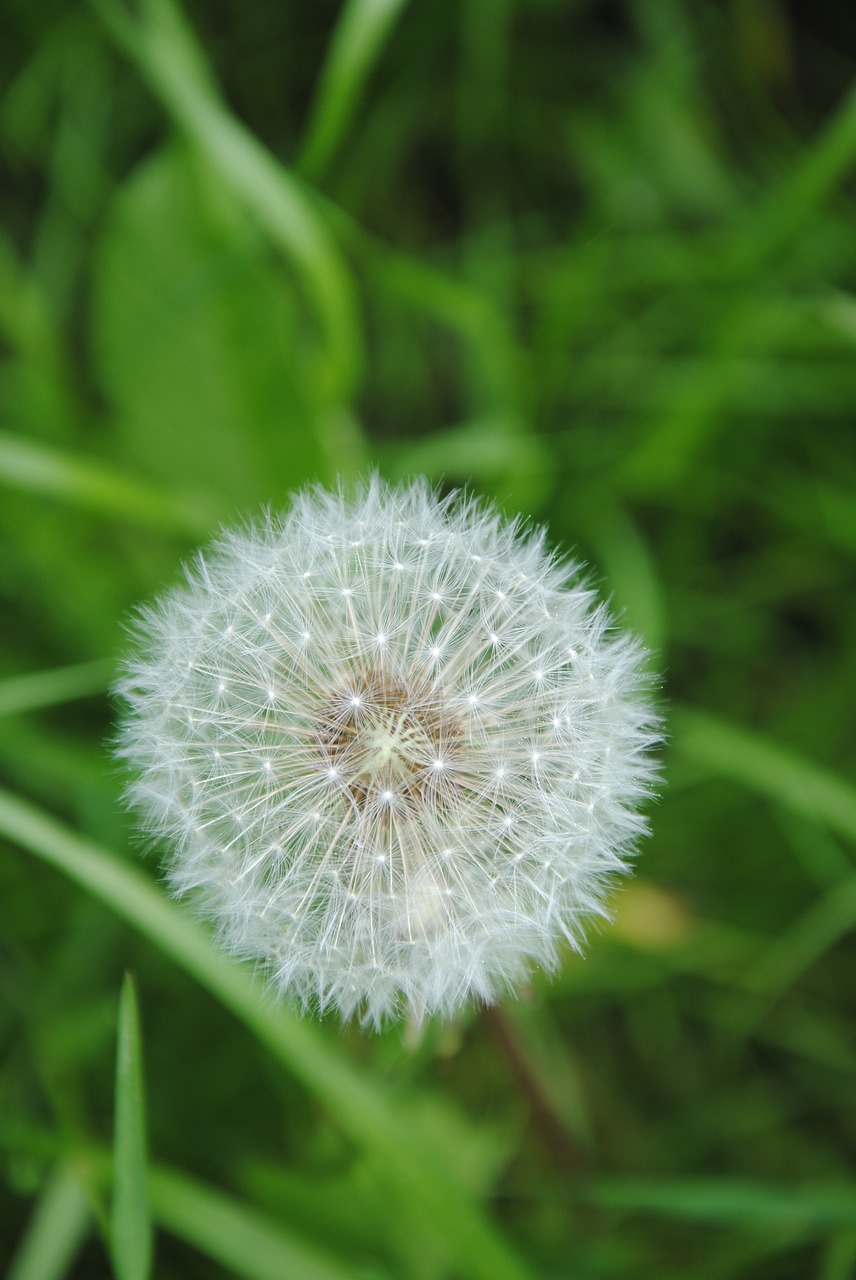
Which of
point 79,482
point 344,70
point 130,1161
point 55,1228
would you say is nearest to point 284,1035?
point 130,1161

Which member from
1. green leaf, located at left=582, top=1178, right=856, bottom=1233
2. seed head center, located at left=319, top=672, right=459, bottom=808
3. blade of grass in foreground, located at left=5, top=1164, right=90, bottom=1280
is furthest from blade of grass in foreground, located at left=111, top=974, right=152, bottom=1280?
green leaf, located at left=582, top=1178, right=856, bottom=1233

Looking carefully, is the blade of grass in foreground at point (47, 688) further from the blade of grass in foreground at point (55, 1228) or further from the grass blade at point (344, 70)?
the grass blade at point (344, 70)

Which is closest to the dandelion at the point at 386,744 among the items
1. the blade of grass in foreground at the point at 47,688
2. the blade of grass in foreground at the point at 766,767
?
the blade of grass in foreground at the point at 47,688

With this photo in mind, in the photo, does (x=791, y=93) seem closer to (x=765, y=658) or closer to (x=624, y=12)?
(x=624, y=12)

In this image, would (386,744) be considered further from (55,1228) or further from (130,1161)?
(55,1228)

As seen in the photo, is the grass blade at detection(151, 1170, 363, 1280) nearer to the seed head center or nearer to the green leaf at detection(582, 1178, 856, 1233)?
the green leaf at detection(582, 1178, 856, 1233)

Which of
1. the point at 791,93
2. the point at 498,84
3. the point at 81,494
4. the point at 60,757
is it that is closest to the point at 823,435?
the point at 791,93
